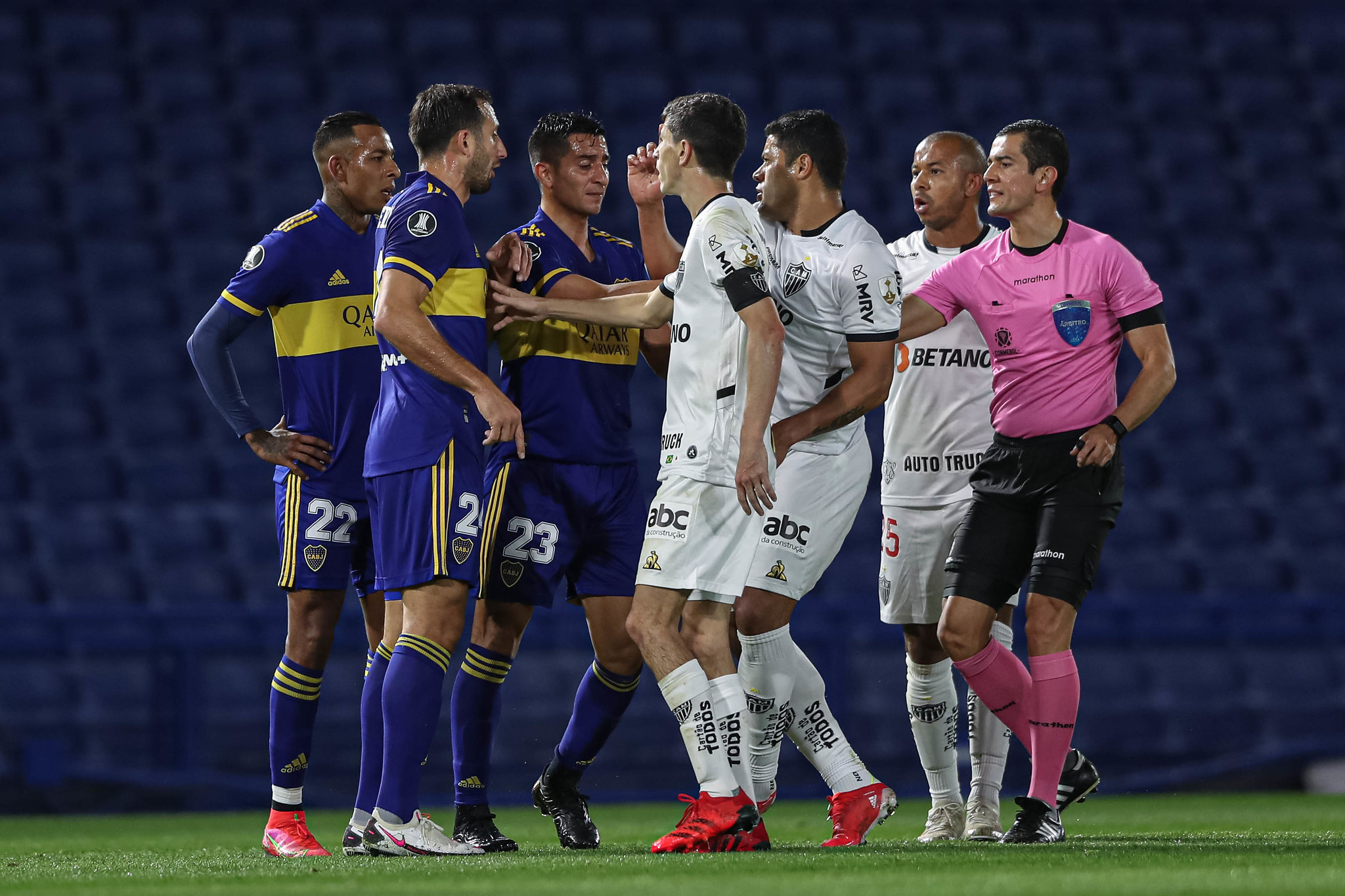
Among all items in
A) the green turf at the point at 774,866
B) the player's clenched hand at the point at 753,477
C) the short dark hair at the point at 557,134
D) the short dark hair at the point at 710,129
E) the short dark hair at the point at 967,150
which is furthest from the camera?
the short dark hair at the point at 967,150

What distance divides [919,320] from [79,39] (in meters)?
8.82

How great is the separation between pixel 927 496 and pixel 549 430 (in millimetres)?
1515

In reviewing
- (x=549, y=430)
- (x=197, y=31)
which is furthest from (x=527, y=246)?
(x=197, y=31)

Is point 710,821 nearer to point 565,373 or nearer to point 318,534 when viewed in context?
point 565,373

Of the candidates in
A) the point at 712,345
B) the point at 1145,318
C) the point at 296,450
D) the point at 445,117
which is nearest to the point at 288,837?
the point at 296,450

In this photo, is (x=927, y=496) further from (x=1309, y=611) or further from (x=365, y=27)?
(x=365, y=27)

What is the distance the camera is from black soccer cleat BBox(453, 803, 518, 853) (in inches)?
190

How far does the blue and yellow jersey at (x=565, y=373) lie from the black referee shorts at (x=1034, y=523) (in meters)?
1.19

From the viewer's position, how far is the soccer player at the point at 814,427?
4980 mm

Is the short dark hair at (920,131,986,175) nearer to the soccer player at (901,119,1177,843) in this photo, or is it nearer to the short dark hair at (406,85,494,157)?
the soccer player at (901,119,1177,843)

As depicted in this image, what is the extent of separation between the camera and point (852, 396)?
4.95m

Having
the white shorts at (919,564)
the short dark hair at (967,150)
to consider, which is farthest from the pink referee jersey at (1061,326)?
the short dark hair at (967,150)

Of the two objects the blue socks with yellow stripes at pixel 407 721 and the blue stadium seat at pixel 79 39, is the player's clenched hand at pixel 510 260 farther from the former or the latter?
the blue stadium seat at pixel 79 39

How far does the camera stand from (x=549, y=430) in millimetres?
5078
